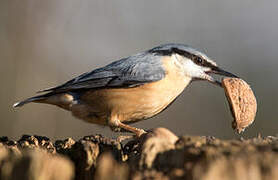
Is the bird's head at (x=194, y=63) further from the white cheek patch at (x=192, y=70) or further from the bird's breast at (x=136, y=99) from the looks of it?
the bird's breast at (x=136, y=99)

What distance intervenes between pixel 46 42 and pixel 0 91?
3.36 feet

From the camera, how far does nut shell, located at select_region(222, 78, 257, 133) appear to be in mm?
3090

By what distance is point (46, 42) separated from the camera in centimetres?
565

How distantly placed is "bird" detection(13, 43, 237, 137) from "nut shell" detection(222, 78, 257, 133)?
12.4 inches

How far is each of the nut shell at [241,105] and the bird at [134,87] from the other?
0.31 m

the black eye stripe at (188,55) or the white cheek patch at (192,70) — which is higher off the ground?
the black eye stripe at (188,55)

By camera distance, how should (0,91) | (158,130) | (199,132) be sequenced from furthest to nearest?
(199,132), (0,91), (158,130)

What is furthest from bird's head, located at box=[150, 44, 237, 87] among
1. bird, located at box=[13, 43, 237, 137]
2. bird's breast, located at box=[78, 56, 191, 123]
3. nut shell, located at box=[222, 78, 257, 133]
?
nut shell, located at box=[222, 78, 257, 133]

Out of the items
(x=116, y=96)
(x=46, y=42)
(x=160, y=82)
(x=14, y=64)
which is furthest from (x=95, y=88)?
(x=46, y=42)

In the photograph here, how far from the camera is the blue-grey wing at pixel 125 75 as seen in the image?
358 centimetres

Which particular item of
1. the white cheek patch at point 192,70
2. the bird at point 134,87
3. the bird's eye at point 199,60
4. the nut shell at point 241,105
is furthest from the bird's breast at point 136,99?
the nut shell at point 241,105

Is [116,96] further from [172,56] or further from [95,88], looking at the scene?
[172,56]

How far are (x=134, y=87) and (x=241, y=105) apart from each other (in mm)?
830

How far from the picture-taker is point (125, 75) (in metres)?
3.65
